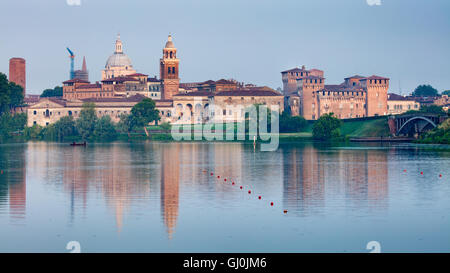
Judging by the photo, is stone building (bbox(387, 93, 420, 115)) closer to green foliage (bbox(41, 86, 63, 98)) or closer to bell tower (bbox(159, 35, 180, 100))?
bell tower (bbox(159, 35, 180, 100))

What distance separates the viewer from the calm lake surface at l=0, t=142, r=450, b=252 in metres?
20.7

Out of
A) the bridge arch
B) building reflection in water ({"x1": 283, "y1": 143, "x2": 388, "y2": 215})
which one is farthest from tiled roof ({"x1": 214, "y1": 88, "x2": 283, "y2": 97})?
building reflection in water ({"x1": 283, "y1": 143, "x2": 388, "y2": 215})

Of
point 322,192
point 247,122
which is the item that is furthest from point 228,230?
point 247,122

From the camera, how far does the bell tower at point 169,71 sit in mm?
159575

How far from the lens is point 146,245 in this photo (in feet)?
66.3

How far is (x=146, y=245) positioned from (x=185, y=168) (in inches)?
1029

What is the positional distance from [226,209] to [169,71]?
444 ft

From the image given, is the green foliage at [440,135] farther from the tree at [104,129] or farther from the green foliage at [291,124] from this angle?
the tree at [104,129]

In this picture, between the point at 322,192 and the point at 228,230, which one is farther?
the point at 322,192

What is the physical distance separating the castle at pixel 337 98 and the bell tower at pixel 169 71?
2470 cm

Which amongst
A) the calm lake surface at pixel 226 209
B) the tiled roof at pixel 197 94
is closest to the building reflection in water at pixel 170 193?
the calm lake surface at pixel 226 209

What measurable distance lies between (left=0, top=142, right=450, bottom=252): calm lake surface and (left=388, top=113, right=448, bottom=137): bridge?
4290 cm

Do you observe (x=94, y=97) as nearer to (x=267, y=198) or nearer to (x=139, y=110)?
(x=139, y=110)

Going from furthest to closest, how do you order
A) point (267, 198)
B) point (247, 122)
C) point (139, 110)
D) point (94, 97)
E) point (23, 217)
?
1. point (94, 97)
2. point (139, 110)
3. point (247, 122)
4. point (267, 198)
5. point (23, 217)
